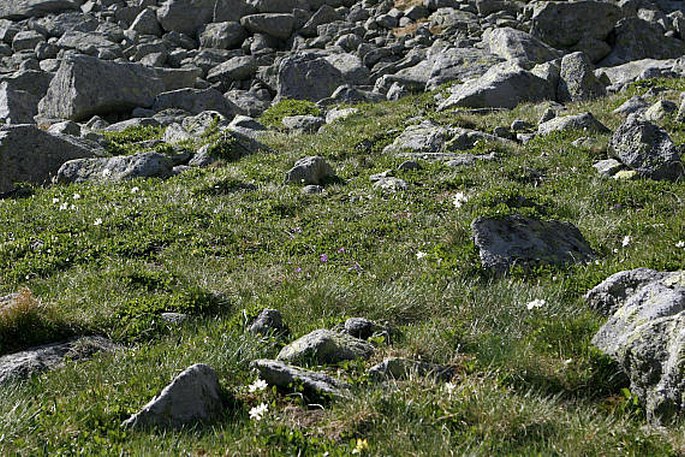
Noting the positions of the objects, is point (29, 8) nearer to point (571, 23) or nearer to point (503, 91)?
point (571, 23)

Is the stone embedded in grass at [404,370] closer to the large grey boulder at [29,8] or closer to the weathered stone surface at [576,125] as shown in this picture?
the weathered stone surface at [576,125]

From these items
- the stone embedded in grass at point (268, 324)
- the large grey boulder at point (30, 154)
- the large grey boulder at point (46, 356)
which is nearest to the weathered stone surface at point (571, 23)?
the large grey boulder at point (30, 154)

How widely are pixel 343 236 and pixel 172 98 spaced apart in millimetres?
16390

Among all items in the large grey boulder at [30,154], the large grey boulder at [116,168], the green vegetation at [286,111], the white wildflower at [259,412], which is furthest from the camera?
the green vegetation at [286,111]

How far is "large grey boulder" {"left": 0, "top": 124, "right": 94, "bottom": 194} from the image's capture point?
1445 cm

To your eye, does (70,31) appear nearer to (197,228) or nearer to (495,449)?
(197,228)

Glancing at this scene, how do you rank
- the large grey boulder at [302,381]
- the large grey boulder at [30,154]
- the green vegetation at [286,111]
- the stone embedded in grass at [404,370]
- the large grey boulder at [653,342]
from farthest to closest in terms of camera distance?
the green vegetation at [286,111] → the large grey boulder at [30,154] → the stone embedded in grass at [404,370] → the large grey boulder at [302,381] → the large grey boulder at [653,342]

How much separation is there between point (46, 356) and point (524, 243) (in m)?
5.22

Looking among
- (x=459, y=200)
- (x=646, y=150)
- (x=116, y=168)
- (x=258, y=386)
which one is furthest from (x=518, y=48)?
(x=258, y=386)

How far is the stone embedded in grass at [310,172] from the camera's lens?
13328 mm

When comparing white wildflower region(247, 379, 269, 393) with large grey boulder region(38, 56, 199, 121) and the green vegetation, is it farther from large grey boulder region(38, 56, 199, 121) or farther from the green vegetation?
large grey boulder region(38, 56, 199, 121)

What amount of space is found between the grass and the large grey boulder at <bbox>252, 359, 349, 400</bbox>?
13 cm

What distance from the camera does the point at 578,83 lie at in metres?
20.2

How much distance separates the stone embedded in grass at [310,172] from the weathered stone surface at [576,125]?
492 centimetres
